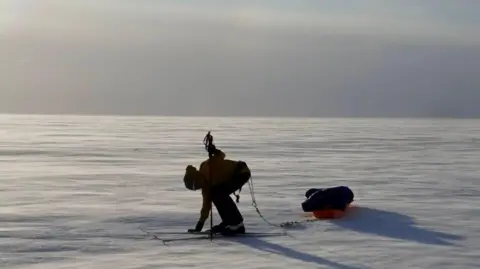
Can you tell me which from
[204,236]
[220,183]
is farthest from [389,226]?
[204,236]

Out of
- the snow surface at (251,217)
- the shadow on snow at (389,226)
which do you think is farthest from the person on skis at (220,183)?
the shadow on snow at (389,226)

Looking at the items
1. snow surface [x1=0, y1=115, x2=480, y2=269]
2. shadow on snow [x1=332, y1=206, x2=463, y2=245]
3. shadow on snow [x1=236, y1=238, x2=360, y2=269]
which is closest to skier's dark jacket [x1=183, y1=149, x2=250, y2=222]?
snow surface [x1=0, y1=115, x2=480, y2=269]

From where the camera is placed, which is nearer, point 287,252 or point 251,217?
point 287,252

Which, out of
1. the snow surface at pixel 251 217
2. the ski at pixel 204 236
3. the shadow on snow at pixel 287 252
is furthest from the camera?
the ski at pixel 204 236

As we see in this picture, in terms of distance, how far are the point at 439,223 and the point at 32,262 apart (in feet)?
16.8

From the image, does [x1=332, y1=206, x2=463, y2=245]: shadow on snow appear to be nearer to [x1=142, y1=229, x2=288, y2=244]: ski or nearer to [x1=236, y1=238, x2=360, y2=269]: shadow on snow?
[x1=142, y1=229, x2=288, y2=244]: ski

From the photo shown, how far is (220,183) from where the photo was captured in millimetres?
8508

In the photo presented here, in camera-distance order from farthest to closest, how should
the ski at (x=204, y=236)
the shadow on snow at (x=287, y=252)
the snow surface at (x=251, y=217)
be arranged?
the ski at (x=204, y=236)
the snow surface at (x=251, y=217)
the shadow on snow at (x=287, y=252)

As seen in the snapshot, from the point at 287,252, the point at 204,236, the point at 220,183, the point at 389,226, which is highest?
the point at 220,183

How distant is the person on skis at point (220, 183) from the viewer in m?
8.46

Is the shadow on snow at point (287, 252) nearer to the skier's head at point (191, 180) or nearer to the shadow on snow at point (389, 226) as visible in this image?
the skier's head at point (191, 180)

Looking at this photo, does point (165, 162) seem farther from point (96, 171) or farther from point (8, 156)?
point (8, 156)

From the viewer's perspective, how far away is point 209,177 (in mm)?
8500

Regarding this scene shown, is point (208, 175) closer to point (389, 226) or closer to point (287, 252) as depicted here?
point (287, 252)
